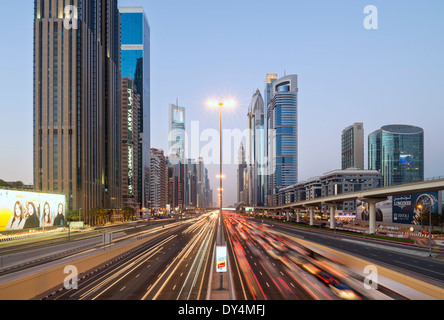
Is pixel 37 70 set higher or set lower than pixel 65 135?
higher

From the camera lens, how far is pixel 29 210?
7825 cm

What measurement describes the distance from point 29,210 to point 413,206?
118m

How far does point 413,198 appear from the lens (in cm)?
11181

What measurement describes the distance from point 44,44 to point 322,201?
118m

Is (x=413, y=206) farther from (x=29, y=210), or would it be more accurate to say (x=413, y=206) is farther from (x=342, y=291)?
(x=29, y=210)

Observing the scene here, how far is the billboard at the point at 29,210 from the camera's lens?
6969 cm

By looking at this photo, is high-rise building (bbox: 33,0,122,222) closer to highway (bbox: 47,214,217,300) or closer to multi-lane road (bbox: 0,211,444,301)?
multi-lane road (bbox: 0,211,444,301)

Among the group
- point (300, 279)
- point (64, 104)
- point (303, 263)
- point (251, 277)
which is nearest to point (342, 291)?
point (300, 279)

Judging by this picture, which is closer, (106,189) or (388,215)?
(388,215)

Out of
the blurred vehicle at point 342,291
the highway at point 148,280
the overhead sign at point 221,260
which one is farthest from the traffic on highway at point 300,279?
the highway at point 148,280

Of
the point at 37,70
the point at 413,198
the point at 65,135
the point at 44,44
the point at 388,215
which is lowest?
the point at 388,215

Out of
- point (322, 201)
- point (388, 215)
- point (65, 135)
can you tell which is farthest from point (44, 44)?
point (388, 215)

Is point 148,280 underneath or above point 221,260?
underneath
